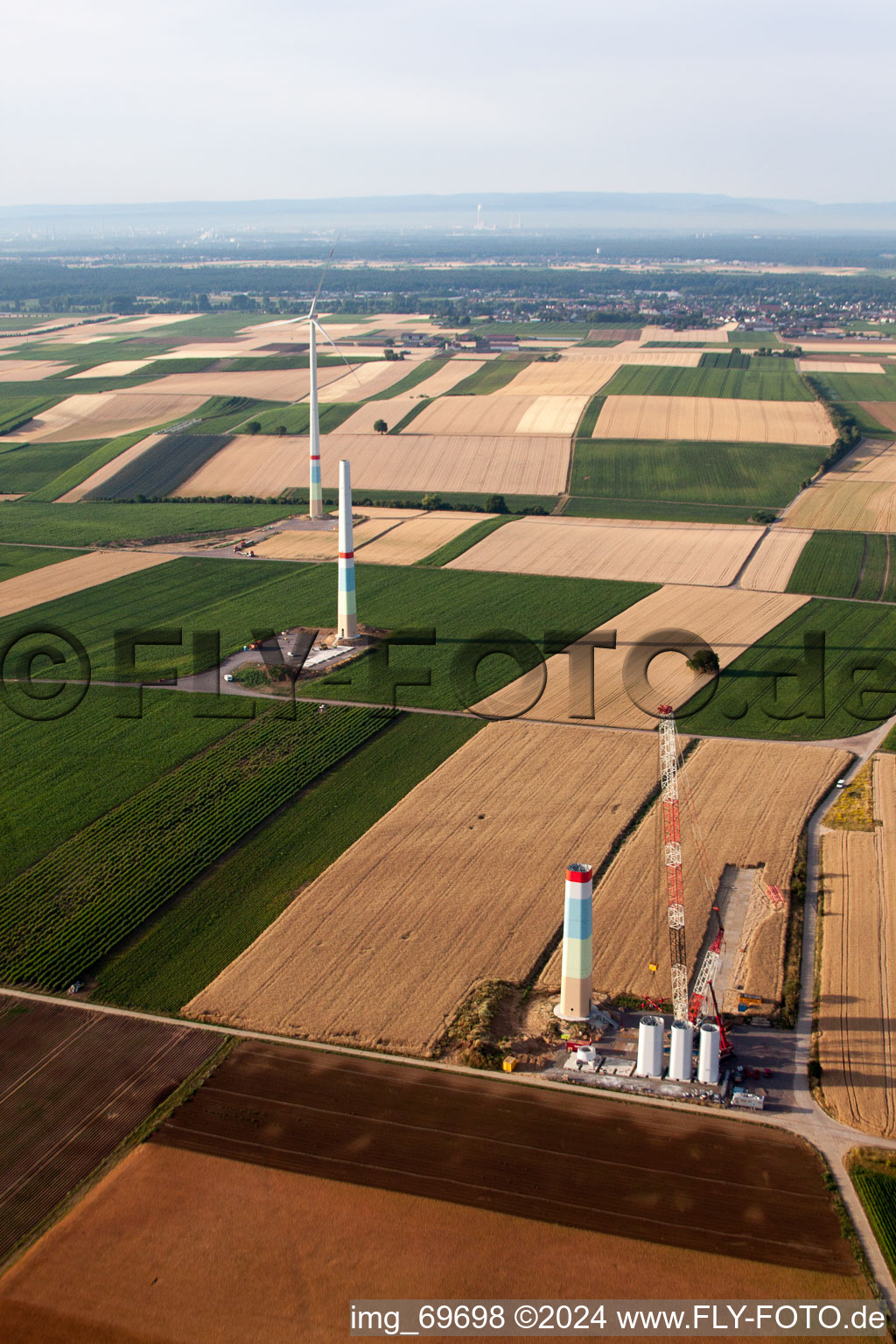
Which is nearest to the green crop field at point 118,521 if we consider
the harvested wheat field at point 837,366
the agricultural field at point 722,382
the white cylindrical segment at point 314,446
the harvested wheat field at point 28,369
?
the white cylindrical segment at point 314,446

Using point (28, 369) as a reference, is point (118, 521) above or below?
below

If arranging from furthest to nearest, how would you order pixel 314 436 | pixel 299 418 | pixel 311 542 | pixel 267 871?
pixel 299 418
pixel 311 542
pixel 314 436
pixel 267 871

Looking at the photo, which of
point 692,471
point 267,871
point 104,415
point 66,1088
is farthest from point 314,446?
point 66,1088

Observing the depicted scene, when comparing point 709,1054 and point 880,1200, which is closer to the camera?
point 880,1200

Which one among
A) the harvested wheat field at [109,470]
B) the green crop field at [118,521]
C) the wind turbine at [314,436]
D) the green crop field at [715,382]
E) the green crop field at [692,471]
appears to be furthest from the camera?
the green crop field at [715,382]

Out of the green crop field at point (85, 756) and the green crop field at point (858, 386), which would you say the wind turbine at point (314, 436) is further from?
the green crop field at point (858, 386)

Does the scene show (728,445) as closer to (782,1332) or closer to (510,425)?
(510,425)

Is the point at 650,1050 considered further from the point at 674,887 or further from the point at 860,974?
the point at 860,974
